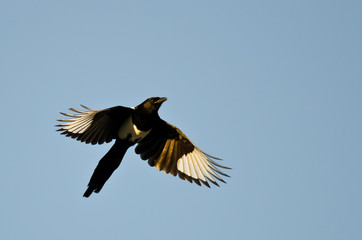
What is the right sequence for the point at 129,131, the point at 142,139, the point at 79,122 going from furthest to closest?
the point at 142,139
the point at 129,131
the point at 79,122

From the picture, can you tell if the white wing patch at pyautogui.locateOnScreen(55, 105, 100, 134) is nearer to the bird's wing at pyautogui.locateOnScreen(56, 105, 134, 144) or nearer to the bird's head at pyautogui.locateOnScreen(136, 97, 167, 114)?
the bird's wing at pyautogui.locateOnScreen(56, 105, 134, 144)

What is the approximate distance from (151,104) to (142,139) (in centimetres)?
84

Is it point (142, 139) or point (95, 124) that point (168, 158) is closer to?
point (142, 139)

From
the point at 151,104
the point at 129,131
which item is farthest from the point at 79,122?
the point at 151,104

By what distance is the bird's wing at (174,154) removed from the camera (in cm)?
874

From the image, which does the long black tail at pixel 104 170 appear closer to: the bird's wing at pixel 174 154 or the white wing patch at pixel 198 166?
the bird's wing at pixel 174 154

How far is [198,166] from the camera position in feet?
28.8

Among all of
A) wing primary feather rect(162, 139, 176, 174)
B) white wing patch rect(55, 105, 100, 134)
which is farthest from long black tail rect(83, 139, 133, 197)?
wing primary feather rect(162, 139, 176, 174)

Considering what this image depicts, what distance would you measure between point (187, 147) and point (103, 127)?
1.66m

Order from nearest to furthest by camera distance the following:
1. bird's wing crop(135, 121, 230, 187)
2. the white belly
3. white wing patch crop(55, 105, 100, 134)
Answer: white wing patch crop(55, 105, 100, 134) → the white belly → bird's wing crop(135, 121, 230, 187)

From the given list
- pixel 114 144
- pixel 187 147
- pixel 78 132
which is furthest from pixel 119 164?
pixel 187 147

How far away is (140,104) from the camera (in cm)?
835

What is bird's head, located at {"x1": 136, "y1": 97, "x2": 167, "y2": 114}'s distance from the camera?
26.7 ft

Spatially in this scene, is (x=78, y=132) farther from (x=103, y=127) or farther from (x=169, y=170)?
(x=169, y=170)
